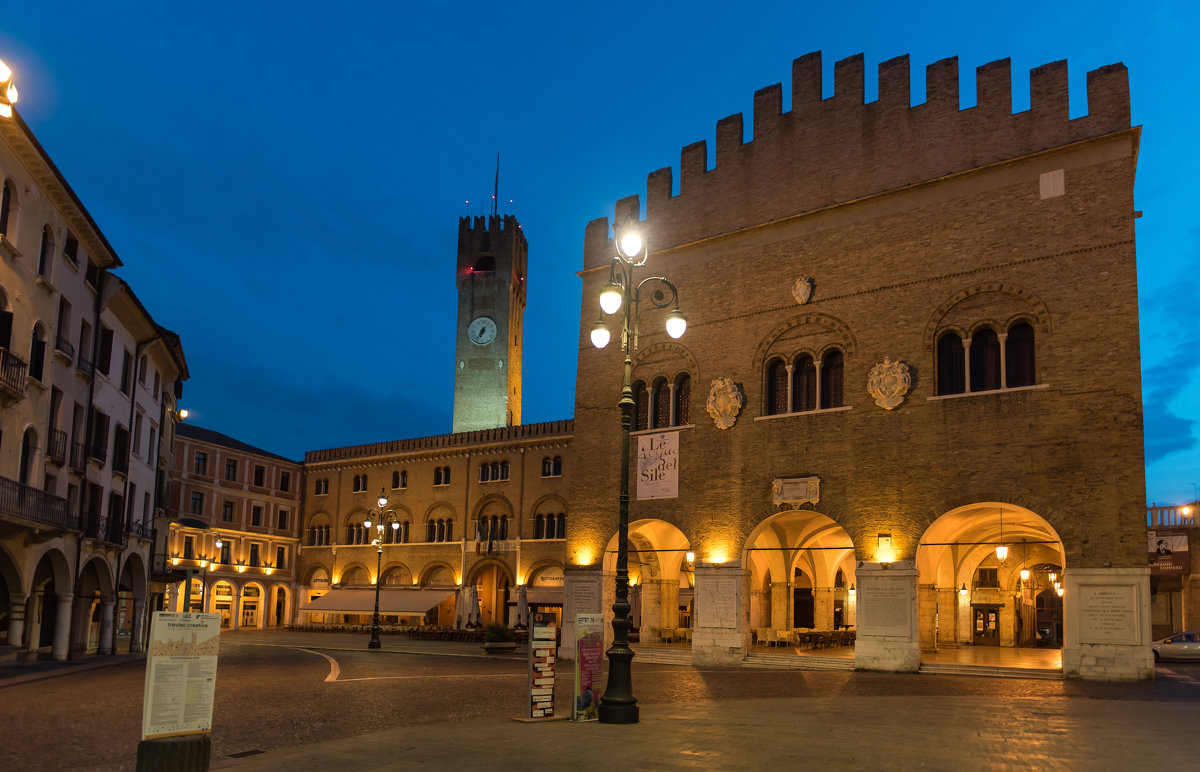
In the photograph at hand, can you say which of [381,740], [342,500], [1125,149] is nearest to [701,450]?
[1125,149]

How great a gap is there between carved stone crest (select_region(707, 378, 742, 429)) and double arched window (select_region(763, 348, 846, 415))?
757 millimetres

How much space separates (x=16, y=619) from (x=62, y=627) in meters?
2.68

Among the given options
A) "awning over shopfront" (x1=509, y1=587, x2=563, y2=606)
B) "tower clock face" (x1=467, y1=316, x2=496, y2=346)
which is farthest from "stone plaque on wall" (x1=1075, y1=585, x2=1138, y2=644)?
"tower clock face" (x1=467, y1=316, x2=496, y2=346)

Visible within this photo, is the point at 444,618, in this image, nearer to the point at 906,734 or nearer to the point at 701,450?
the point at 701,450

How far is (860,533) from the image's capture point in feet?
73.4

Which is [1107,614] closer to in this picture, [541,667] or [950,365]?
[950,365]

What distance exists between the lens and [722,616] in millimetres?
23812

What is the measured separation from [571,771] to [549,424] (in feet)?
125

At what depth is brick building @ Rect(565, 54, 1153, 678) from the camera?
20016 millimetres

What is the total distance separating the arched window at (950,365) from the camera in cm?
2198

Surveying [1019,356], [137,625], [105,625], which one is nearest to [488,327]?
[137,625]

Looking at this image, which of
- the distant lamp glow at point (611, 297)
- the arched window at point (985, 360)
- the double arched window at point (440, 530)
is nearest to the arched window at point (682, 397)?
the arched window at point (985, 360)

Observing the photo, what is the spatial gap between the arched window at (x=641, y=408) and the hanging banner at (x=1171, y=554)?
1927 cm

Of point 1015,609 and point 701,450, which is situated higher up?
point 701,450
